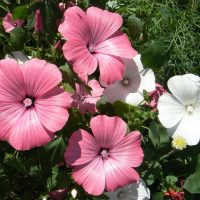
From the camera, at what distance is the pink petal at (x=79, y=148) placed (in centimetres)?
122

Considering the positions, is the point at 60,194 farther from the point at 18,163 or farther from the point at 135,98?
the point at 135,98

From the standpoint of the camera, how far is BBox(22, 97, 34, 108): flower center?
118 centimetres

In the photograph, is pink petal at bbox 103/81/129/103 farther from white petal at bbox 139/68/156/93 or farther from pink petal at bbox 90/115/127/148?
pink petal at bbox 90/115/127/148

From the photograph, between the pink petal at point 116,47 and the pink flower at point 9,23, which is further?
the pink flower at point 9,23

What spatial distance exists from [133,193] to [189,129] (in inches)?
9.4

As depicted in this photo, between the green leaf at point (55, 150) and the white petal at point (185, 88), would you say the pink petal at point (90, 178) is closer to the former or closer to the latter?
the green leaf at point (55, 150)

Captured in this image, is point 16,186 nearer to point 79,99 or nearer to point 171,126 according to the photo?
point 79,99

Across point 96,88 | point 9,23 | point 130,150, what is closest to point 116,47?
point 96,88

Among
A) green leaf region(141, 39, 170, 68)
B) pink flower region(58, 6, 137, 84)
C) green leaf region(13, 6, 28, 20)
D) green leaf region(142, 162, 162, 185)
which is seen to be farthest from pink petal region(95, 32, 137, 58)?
green leaf region(142, 162, 162, 185)

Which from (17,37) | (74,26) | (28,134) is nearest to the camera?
(28,134)

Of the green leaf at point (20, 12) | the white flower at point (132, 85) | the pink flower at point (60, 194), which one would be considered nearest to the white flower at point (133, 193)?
the pink flower at point (60, 194)

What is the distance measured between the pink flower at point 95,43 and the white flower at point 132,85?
0.10 m

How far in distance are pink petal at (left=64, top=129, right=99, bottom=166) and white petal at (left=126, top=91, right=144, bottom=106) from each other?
199 mm

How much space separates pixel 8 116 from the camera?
45.9 inches
